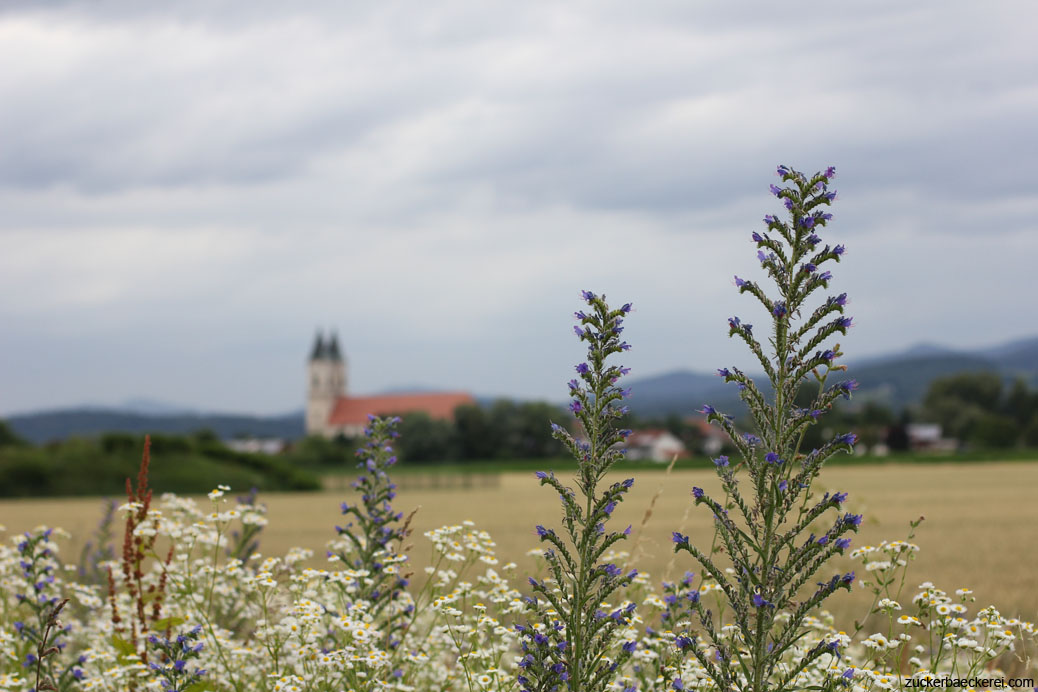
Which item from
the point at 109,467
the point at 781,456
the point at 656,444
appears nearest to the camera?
the point at 781,456

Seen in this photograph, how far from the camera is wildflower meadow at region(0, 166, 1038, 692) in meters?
4.24

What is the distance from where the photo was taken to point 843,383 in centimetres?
423

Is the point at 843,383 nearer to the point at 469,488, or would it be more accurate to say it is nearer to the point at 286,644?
the point at 286,644

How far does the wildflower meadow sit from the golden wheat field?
2.01 feet

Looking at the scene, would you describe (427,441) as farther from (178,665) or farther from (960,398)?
(178,665)

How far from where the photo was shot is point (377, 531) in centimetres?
698

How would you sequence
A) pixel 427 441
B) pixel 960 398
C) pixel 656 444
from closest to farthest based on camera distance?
pixel 427 441, pixel 656 444, pixel 960 398

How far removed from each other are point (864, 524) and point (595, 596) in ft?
65.4

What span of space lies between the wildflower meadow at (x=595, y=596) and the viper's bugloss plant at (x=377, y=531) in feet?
0.07

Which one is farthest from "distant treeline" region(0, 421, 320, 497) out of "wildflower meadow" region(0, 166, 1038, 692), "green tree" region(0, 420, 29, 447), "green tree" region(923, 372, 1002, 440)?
"green tree" region(923, 372, 1002, 440)

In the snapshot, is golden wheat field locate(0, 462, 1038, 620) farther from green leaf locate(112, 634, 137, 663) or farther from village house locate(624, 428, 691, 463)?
village house locate(624, 428, 691, 463)

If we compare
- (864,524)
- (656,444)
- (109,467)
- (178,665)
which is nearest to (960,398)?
(656,444)

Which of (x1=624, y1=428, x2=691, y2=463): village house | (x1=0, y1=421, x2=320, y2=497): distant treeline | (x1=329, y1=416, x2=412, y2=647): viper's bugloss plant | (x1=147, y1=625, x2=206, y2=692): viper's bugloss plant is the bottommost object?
(x1=624, y1=428, x2=691, y2=463): village house

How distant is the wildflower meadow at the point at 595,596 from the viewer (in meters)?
4.24
